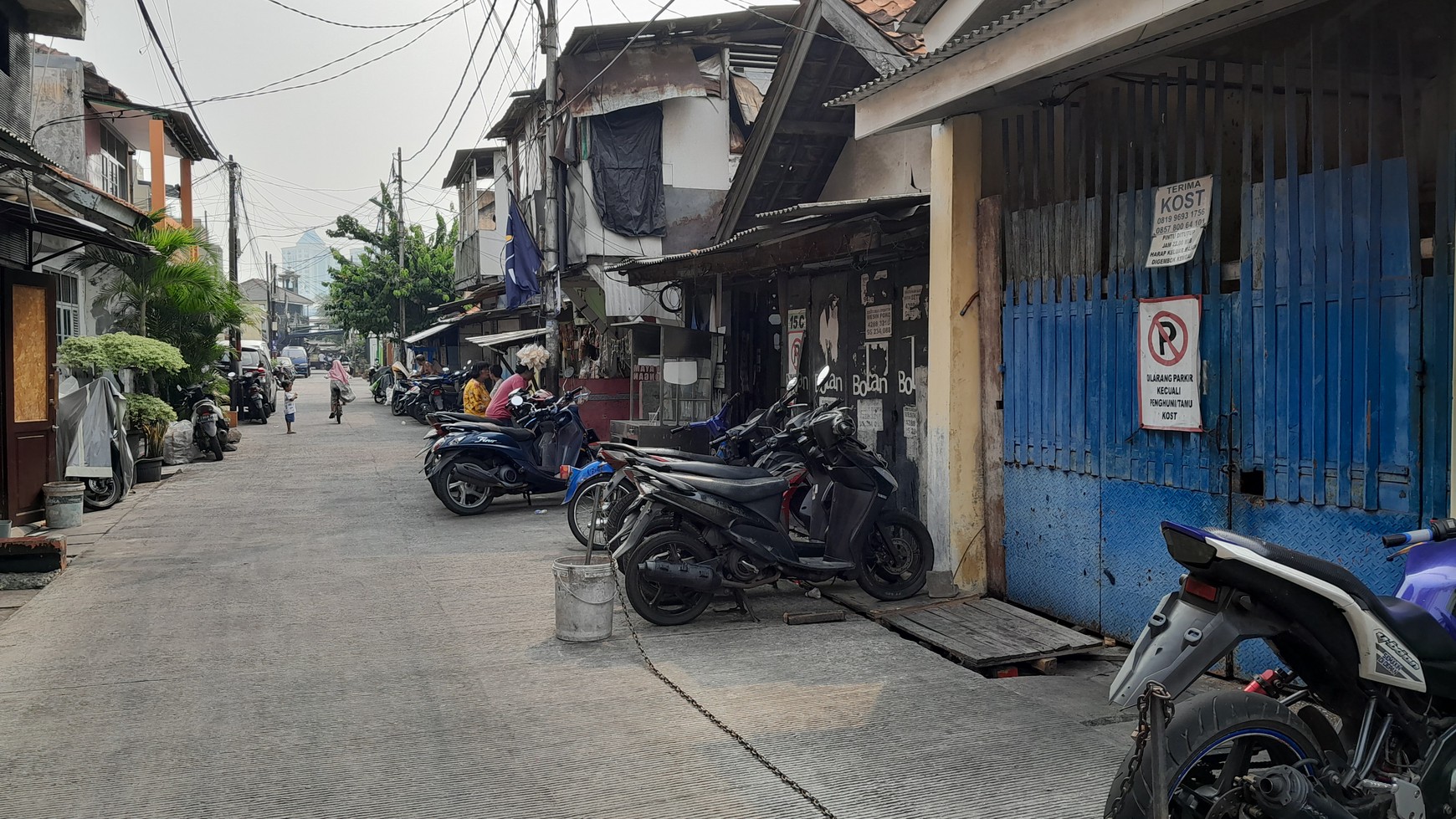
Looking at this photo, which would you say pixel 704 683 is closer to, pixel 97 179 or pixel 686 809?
pixel 686 809

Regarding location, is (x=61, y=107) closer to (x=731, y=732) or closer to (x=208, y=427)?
(x=208, y=427)

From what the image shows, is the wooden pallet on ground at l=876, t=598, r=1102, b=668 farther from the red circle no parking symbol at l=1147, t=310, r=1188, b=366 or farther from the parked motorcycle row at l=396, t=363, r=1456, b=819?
the parked motorcycle row at l=396, t=363, r=1456, b=819

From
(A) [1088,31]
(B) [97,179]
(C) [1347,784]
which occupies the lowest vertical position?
(C) [1347,784]

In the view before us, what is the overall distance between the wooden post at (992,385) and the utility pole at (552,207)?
959cm

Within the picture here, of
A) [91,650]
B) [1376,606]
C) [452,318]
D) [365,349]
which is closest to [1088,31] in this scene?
[1376,606]

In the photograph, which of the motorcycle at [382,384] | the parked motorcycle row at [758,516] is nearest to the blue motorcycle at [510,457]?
the parked motorcycle row at [758,516]

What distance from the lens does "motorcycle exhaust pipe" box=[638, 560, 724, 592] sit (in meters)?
6.45

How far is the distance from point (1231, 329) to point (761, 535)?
3.05m

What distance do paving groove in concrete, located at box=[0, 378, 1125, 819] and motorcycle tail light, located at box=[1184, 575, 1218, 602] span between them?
3.91 ft

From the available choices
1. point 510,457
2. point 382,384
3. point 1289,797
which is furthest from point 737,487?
point 382,384

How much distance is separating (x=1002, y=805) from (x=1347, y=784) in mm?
1205

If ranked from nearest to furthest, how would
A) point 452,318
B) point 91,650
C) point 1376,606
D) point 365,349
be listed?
point 1376,606 < point 91,650 < point 452,318 < point 365,349

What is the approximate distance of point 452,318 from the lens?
34.5 meters

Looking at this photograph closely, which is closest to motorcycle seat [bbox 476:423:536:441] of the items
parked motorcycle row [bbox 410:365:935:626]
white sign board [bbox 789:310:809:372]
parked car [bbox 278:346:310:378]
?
white sign board [bbox 789:310:809:372]
